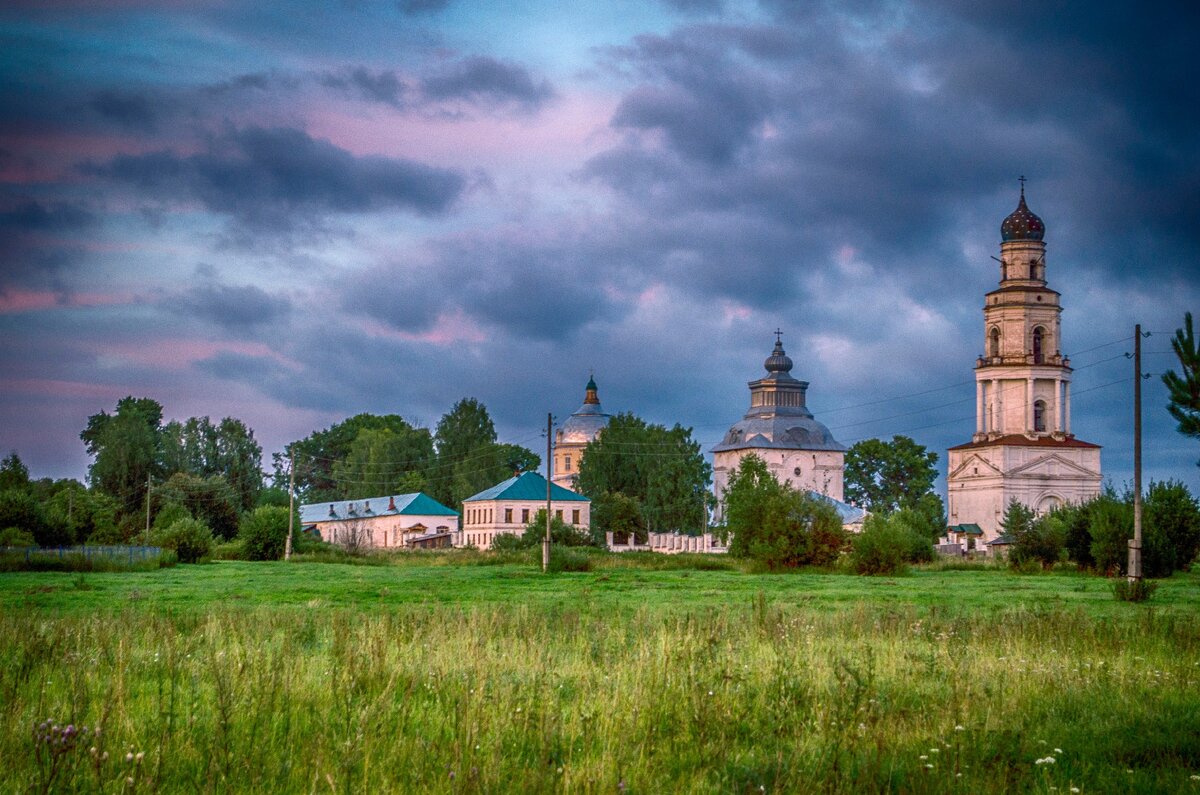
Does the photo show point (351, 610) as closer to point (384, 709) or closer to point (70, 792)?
point (384, 709)

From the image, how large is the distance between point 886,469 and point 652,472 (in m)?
29.7

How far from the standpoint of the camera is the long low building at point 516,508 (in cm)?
9900

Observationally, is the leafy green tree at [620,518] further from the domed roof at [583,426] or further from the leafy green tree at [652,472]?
the domed roof at [583,426]

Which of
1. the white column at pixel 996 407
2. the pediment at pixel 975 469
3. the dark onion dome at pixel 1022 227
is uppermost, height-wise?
the dark onion dome at pixel 1022 227

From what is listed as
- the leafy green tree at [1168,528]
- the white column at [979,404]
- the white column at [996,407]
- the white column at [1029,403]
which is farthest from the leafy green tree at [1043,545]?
the white column at [979,404]

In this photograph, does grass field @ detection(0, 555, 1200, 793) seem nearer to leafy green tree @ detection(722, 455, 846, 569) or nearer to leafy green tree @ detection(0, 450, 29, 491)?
leafy green tree @ detection(722, 455, 846, 569)

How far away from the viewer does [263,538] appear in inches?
2569

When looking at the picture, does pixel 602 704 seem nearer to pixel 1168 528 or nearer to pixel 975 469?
pixel 1168 528

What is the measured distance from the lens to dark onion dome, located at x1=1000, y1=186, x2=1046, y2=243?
4080 inches

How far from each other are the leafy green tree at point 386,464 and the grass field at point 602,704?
107120 millimetres

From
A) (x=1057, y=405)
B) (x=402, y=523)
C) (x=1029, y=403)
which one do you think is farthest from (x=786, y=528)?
(x=402, y=523)

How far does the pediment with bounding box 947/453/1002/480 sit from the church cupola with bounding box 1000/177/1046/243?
18377 millimetres

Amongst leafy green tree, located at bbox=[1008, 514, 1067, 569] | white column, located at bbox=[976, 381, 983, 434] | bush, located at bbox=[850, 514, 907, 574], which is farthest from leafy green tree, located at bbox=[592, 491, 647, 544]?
bush, located at bbox=[850, 514, 907, 574]

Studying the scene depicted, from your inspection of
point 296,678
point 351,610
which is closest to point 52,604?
point 351,610
